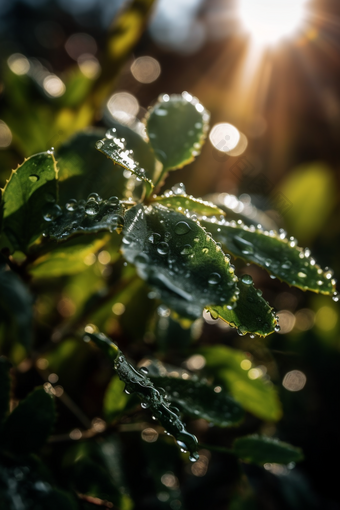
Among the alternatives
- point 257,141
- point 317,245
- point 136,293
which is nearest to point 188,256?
point 136,293

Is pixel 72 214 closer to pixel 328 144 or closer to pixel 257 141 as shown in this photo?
pixel 257 141

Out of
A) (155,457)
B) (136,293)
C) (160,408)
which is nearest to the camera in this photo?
(160,408)

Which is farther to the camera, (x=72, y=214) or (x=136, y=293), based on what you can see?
(x=136, y=293)

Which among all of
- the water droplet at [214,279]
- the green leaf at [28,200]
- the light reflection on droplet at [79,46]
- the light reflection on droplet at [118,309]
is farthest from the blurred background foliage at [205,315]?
the light reflection on droplet at [79,46]

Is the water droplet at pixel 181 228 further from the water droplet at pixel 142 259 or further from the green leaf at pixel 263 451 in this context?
the green leaf at pixel 263 451

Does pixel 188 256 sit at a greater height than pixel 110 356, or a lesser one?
greater

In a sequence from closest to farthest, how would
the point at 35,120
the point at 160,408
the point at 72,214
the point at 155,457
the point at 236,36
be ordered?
1. the point at 160,408
2. the point at 72,214
3. the point at 155,457
4. the point at 35,120
5. the point at 236,36

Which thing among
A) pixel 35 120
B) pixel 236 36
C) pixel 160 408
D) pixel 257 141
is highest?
pixel 236 36
